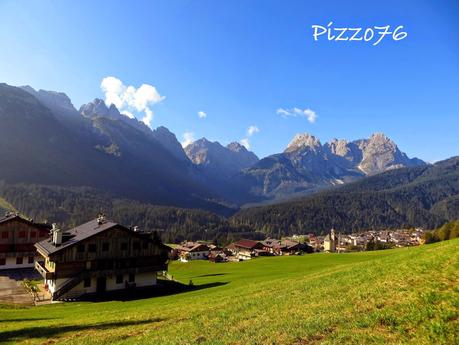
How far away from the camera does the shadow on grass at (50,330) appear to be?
83.0ft

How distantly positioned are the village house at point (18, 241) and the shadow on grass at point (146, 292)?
106ft

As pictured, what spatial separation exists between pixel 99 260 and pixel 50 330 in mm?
32015

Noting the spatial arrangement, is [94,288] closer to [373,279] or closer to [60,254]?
[60,254]

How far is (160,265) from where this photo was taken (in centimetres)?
6309

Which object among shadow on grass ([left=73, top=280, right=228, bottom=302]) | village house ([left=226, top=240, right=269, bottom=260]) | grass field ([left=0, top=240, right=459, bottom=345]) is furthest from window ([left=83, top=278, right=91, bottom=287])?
village house ([left=226, top=240, right=269, bottom=260])

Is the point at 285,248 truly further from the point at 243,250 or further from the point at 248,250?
the point at 243,250

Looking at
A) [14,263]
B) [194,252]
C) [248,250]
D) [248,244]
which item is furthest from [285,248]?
[14,263]

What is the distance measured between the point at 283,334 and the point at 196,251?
158 meters

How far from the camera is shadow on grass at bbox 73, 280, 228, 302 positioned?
53000mm

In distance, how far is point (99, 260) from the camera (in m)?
57.9

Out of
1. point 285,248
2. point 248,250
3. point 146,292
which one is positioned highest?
point 146,292

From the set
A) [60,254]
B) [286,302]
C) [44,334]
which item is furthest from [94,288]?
[286,302]

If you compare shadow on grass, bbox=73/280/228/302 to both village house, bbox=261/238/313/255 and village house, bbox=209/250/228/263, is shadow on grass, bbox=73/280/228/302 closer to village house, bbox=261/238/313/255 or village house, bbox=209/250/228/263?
village house, bbox=209/250/228/263

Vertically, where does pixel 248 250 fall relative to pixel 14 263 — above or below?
below
